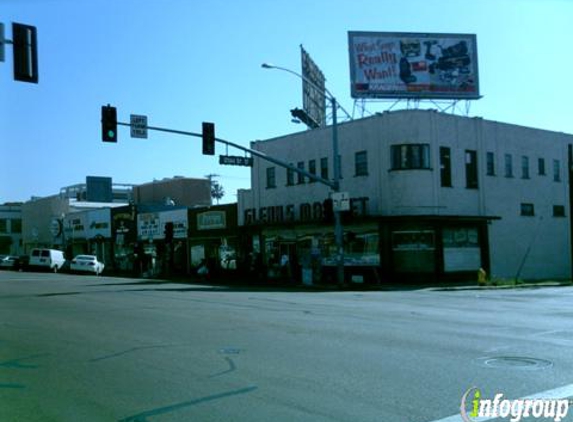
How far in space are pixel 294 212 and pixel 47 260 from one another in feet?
86.2

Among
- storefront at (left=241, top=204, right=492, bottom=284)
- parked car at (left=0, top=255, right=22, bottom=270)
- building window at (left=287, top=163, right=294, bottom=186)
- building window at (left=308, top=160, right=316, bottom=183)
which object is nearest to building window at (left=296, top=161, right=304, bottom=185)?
building window at (left=287, top=163, right=294, bottom=186)

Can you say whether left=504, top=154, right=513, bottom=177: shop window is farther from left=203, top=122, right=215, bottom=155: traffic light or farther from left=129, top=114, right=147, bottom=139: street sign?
left=129, top=114, right=147, bottom=139: street sign

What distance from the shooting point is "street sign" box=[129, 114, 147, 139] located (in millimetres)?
24703

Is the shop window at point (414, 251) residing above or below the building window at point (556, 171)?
below

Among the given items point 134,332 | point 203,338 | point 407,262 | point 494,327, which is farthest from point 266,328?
point 407,262

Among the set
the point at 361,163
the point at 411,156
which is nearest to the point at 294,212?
the point at 361,163

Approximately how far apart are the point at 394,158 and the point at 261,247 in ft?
38.4

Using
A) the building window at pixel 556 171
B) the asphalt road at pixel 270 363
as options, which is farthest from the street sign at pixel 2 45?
the building window at pixel 556 171

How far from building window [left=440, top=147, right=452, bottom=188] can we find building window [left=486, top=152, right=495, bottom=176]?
3.54 m

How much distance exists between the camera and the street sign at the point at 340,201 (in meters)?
30.0

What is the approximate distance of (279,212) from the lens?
40.0 metres

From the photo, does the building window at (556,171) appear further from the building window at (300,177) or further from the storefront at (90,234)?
the storefront at (90,234)

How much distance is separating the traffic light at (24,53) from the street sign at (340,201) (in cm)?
1927

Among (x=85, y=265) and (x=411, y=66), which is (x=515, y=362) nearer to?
(x=411, y=66)
